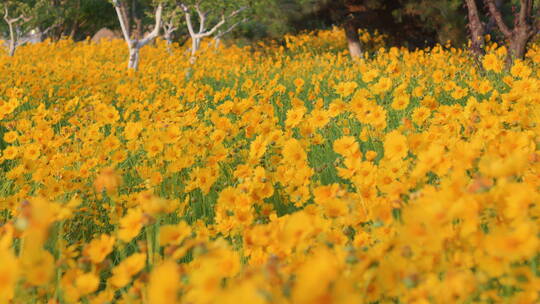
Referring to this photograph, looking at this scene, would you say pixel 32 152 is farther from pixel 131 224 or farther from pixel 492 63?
pixel 492 63

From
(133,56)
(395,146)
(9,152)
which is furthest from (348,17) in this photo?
(395,146)

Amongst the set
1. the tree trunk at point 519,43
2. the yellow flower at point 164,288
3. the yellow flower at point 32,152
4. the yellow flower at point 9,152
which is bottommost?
the tree trunk at point 519,43

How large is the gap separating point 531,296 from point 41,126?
8.96 ft

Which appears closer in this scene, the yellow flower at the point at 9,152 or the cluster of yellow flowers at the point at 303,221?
the cluster of yellow flowers at the point at 303,221

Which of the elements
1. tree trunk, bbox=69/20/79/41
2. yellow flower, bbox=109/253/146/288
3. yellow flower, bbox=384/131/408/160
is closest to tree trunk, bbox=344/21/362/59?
yellow flower, bbox=384/131/408/160

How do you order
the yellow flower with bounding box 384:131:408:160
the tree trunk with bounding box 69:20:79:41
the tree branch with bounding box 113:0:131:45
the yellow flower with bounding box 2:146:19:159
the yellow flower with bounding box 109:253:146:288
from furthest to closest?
the tree trunk with bounding box 69:20:79:41, the tree branch with bounding box 113:0:131:45, the yellow flower with bounding box 2:146:19:159, the yellow flower with bounding box 384:131:408:160, the yellow flower with bounding box 109:253:146:288

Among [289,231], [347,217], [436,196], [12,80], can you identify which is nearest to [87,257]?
[289,231]

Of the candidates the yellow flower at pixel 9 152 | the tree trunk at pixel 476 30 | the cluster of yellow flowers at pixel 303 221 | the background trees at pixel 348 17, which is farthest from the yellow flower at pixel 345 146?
the background trees at pixel 348 17

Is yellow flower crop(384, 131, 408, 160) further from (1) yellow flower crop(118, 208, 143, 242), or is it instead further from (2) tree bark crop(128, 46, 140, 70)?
(2) tree bark crop(128, 46, 140, 70)

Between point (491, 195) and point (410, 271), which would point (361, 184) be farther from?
point (410, 271)

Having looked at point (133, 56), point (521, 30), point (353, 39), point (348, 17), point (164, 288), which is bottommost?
point (353, 39)

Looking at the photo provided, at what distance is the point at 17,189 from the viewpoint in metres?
2.56

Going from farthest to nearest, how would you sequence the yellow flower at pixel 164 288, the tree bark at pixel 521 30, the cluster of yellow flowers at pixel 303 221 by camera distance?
the tree bark at pixel 521 30 < the cluster of yellow flowers at pixel 303 221 < the yellow flower at pixel 164 288

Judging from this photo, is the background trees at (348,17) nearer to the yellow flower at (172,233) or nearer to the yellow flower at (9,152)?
the yellow flower at (9,152)
